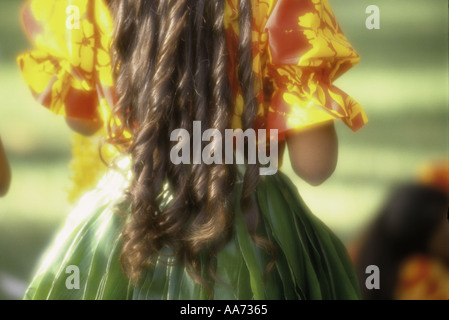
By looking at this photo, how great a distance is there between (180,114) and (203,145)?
2.3 inches

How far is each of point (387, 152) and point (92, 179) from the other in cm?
63

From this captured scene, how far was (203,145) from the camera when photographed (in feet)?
3.10

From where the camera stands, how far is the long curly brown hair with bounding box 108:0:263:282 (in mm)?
937

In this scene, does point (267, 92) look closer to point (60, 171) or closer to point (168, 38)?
point (168, 38)

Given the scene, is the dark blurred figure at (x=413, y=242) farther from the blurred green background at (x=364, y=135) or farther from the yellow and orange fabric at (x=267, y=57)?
the yellow and orange fabric at (x=267, y=57)

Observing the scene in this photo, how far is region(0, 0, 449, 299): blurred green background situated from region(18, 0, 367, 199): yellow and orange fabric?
0.96 feet

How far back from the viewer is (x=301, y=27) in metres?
0.98

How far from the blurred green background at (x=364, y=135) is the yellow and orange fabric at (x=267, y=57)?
0.29 metres

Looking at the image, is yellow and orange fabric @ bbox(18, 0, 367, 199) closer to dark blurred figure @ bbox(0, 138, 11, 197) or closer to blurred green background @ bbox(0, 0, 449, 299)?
dark blurred figure @ bbox(0, 138, 11, 197)
